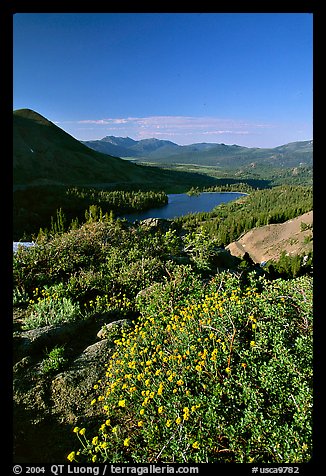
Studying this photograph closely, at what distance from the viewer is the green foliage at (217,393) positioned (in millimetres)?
1771

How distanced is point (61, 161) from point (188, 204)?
52.9m

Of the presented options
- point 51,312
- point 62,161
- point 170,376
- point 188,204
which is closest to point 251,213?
point 188,204

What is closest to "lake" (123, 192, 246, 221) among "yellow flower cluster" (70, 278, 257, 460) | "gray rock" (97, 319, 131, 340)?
"gray rock" (97, 319, 131, 340)

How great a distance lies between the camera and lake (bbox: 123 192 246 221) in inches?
3019

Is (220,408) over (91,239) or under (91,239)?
under

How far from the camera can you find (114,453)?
1880 millimetres

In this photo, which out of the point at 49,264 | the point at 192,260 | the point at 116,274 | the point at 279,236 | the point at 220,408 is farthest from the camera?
the point at 279,236

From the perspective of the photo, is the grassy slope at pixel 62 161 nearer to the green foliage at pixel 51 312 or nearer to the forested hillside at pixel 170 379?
the green foliage at pixel 51 312

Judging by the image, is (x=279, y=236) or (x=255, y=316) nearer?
(x=255, y=316)

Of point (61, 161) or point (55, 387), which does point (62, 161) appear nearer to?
point (61, 161)

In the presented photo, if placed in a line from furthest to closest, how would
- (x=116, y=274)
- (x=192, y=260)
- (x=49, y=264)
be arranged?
(x=192, y=260) → (x=49, y=264) → (x=116, y=274)
